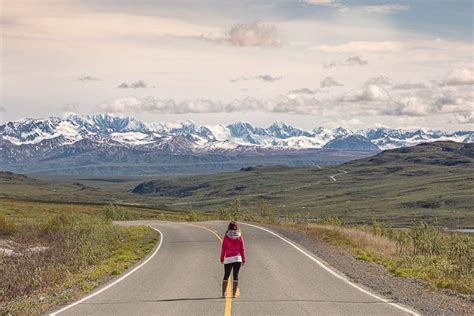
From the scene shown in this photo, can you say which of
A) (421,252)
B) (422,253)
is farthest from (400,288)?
(421,252)

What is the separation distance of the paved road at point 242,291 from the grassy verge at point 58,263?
1.17 m

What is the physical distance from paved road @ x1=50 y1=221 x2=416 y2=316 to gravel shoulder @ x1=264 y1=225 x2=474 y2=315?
70 cm

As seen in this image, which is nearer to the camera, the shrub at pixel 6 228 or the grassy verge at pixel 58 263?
the grassy verge at pixel 58 263

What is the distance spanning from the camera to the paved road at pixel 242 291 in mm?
15102

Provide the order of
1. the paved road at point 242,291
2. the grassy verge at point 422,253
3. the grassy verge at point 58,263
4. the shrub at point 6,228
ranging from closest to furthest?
the paved road at point 242,291 < the grassy verge at point 58,263 < the grassy verge at point 422,253 < the shrub at point 6,228

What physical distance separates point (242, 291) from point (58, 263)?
11.1 m

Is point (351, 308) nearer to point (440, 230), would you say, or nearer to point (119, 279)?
point (119, 279)

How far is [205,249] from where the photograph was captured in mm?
32344

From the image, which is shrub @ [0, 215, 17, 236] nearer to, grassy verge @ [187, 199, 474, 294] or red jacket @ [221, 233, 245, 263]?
grassy verge @ [187, 199, 474, 294]

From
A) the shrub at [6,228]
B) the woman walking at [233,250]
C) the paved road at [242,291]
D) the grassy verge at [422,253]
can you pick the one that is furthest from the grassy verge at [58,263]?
the grassy verge at [422,253]

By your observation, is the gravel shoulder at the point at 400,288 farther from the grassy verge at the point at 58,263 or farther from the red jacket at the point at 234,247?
the grassy verge at the point at 58,263

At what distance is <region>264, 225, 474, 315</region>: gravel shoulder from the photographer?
15.5 m

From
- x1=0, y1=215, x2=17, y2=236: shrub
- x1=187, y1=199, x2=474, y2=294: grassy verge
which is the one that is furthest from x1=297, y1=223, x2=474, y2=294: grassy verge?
x1=0, y1=215, x2=17, y2=236: shrub

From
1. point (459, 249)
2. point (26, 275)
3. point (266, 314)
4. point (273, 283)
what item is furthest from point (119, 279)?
point (459, 249)
